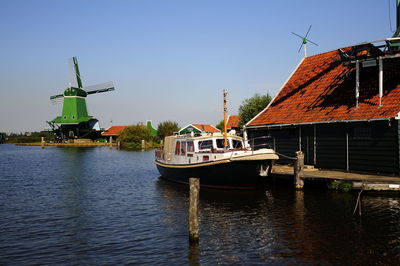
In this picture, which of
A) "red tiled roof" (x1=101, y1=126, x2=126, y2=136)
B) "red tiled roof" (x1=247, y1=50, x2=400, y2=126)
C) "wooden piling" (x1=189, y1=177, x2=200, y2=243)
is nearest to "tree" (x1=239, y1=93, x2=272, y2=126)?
"red tiled roof" (x1=247, y1=50, x2=400, y2=126)

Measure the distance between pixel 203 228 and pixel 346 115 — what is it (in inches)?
495

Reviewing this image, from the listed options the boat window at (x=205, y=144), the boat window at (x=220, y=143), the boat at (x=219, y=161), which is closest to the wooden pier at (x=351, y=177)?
the boat at (x=219, y=161)

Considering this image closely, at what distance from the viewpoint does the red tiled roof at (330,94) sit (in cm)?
2256

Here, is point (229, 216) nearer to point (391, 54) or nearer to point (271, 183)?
point (271, 183)

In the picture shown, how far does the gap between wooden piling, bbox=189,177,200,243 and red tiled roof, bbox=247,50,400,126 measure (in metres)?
12.9

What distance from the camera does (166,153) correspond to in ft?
93.9

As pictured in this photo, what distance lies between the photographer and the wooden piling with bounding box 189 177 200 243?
1291 cm

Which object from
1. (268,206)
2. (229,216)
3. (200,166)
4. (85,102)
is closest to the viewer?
(229,216)

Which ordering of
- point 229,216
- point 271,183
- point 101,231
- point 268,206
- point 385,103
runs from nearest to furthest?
point 101,231 < point 229,216 < point 268,206 < point 385,103 < point 271,183

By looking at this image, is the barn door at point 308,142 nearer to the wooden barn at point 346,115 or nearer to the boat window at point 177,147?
the wooden barn at point 346,115

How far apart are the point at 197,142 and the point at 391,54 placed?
12.5m

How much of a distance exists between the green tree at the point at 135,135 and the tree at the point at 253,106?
152 ft

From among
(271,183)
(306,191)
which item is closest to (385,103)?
(306,191)

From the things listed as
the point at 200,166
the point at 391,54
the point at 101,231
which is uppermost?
the point at 391,54
